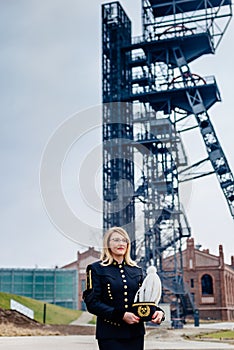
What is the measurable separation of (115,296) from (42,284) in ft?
168

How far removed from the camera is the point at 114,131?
38969 mm

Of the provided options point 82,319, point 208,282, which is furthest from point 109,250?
point 208,282

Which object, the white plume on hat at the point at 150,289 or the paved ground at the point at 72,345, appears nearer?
the white plume on hat at the point at 150,289

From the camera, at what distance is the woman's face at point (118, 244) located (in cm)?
427

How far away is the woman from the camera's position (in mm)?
4086

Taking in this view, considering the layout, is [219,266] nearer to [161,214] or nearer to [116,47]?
[161,214]

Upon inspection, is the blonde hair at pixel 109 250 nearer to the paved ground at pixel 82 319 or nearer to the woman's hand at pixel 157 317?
the woman's hand at pixel 157 317

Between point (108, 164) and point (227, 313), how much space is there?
2373 centimetres

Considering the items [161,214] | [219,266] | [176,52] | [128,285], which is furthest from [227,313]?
[128,285]

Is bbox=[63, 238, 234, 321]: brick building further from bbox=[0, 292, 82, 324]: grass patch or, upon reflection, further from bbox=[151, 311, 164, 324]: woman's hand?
bbox=[151, 311, 164, 324]: woman's hand

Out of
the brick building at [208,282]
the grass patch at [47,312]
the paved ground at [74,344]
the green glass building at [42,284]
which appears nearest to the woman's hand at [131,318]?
the paved ground at [74,344]

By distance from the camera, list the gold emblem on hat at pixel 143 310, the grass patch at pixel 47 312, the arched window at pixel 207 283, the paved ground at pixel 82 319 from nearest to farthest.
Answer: the gold emblem on hat at pixel 143 310 → the grass patch at pixel 47 312 → the paved ground at pixel 82 319 → the arched window at pixel 207 283

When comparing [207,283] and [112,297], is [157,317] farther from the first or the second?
[207,283]

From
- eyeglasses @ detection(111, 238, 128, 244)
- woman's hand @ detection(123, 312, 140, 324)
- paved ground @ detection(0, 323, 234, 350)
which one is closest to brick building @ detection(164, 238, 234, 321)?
paved ground @ detection(0, 323, 234, 350)
